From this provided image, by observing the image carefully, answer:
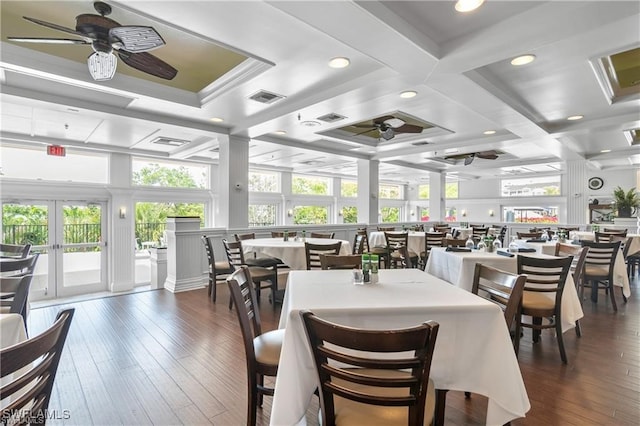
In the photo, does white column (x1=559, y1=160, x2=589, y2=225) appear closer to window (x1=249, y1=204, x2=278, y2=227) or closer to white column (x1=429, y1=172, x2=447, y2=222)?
white column (x1=429, y1=172, x2=447, y2=222)

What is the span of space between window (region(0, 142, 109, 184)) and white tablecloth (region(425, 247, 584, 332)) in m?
7.92

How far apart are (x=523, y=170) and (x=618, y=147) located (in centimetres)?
472

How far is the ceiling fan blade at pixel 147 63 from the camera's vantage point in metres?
2.88

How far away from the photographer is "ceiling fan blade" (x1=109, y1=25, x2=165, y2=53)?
2.36 m

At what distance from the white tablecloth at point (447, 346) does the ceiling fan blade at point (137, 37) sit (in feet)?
7.32

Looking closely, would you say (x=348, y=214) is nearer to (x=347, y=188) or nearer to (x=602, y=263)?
(x=347, y=188)

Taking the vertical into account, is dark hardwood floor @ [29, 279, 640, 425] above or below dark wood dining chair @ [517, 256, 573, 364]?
below

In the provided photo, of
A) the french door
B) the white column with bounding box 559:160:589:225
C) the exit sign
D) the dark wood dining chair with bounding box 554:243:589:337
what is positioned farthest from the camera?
the white column with bounding box 559:160:589:225

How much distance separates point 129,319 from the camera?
392cm

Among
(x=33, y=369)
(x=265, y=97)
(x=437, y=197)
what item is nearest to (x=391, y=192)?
(x=437, y=197)

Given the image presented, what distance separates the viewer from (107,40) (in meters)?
2.66

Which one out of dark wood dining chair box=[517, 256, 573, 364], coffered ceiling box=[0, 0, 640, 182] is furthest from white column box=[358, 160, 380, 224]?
dark wood dining chair box=[517, 256, 573, 364]

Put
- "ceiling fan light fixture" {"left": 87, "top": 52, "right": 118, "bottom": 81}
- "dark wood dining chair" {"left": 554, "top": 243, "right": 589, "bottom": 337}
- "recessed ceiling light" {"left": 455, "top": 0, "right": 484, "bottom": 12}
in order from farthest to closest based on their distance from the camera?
"dark wood dining chair" {"left": 554, "top": 243, "right": 589, "bottom": 337} < "ceiling fan light fixture" {"left": 87, "top": 52, "right": 118, "bottom": 81} < "recessed ceiling light" {"left": 455, "top": 0, "right": 484, "bottom": 12}

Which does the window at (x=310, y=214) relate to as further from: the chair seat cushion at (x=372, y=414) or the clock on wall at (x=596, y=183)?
the chair seat cushion at (x=372, y=414)
